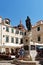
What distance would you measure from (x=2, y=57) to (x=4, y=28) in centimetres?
2028

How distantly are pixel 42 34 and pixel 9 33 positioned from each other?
8.92 metres

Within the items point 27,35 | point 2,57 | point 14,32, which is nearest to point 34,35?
point 27,35

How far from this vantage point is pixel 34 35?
50312 mm

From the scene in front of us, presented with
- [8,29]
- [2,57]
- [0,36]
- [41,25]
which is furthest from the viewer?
[41,25]

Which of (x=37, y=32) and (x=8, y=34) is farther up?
(x=37, y=32)

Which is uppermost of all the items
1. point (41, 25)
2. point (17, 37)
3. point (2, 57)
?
point (41, 25)

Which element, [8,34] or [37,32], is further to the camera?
[37,32]

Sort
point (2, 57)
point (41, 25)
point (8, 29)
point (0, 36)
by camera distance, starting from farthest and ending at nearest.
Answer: point (41, 25) < point (8, 29) < point (0, 36) < point (2, 57)

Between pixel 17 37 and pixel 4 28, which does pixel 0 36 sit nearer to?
pixel 4 28

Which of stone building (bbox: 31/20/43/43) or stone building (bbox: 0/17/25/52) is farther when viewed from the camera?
stone building (bbox: 31/20/43/43)

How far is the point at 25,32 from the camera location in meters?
51.2

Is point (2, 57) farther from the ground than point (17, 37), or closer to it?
closer to it

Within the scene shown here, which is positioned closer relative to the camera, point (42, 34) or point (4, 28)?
point (4, 28)

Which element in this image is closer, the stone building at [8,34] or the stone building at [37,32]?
the stone building at [8,34]
